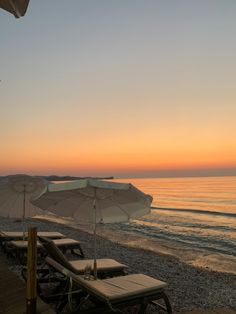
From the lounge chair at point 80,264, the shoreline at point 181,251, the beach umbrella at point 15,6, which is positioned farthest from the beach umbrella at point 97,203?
the shoreline at point 181,251

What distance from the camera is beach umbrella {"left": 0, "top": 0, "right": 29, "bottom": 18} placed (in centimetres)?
317

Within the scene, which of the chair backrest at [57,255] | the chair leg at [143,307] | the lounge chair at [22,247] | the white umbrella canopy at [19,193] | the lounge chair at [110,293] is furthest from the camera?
the lounge chair at [22,247]

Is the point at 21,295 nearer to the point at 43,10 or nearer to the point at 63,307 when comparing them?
the point at 63,307

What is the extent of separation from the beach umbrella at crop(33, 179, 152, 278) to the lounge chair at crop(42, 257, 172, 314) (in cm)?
77

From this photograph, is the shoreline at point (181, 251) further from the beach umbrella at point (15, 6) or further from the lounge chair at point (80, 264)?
the beach umbrella at point (15, 6)

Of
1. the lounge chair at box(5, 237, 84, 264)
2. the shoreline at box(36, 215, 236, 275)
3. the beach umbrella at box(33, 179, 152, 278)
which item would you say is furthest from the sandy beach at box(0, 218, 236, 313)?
the shoreline at box(36, 215, 236, 275)

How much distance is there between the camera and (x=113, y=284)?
4.89 meters

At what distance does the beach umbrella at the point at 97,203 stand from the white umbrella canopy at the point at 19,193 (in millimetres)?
1662

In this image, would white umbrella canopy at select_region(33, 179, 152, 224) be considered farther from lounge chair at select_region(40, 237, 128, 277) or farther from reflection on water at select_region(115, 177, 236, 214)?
reflection on water at select_region(115, 177, 236, 214)

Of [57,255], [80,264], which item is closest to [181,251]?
[80,264]

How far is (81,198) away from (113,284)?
5.76 ft

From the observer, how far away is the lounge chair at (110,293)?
174 inches

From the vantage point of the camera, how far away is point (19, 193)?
9.03 meters

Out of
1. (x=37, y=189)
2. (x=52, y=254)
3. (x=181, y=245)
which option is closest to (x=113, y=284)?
(x=52, y=254)
